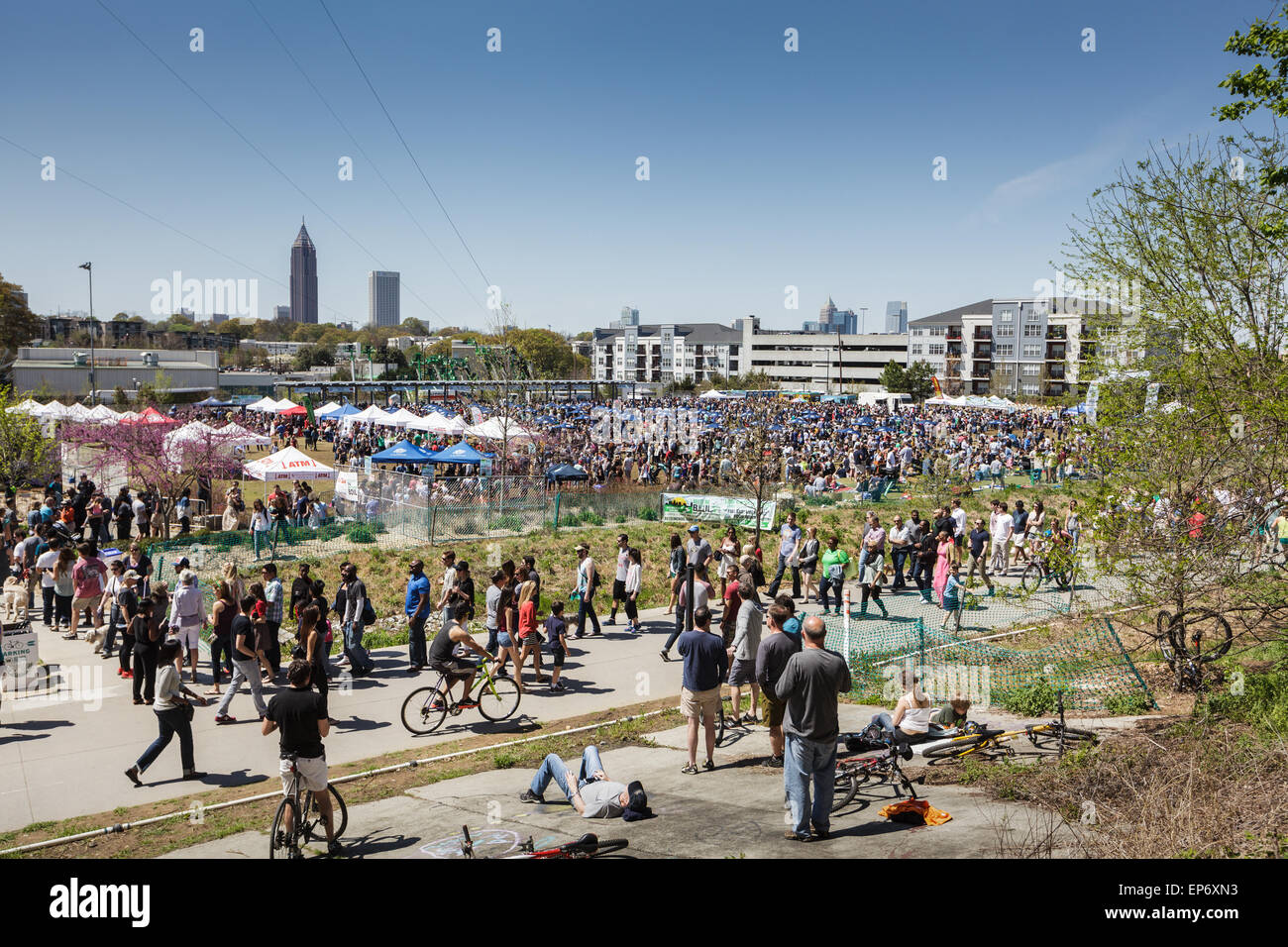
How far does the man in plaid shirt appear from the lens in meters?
10.7

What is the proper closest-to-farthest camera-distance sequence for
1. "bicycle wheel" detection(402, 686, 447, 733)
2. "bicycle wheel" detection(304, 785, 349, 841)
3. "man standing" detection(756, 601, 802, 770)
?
"bicycle wheel" detection(304, 785, 349, 841) → "man standing" detection(756, 601, 802, 770) → "bicycle wheel" detection(402, 686, 447, 733)

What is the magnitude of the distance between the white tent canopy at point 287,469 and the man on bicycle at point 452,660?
51.1 ft

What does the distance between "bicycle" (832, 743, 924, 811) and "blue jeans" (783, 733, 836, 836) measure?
2.08 ft

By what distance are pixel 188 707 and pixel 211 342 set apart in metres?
172

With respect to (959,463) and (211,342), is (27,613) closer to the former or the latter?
(959,463)

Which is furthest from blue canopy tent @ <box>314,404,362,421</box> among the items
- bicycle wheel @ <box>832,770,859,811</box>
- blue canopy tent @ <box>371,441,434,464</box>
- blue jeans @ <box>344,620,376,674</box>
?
bicycle wheel @ <box>832,770,859,811</box>

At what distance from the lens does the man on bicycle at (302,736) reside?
21.5 ft

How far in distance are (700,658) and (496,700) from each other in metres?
4.00

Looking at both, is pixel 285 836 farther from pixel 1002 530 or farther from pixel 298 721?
pixel 1002 530

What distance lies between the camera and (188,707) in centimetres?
863

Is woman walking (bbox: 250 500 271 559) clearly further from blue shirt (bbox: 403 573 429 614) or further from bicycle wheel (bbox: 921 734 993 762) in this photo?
bicycle wheel (bbox: 921 734 993 762)

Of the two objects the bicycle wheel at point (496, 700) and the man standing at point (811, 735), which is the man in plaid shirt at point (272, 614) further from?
the man standing at point (811, 735)

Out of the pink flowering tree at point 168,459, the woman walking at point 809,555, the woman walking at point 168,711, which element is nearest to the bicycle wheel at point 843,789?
the woman walking at point 168,711

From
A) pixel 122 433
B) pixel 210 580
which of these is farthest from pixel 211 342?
pixel 210 580
